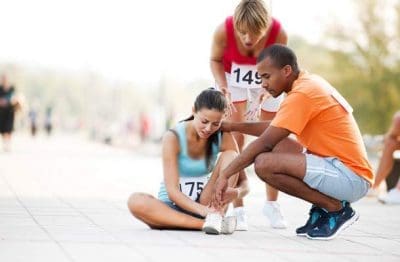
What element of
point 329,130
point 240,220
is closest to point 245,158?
point 329,130

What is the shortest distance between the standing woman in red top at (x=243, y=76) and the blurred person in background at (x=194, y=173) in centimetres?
58

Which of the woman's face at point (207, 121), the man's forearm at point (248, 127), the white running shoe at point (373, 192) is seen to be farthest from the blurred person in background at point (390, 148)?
the woman's face at point (207, 121)

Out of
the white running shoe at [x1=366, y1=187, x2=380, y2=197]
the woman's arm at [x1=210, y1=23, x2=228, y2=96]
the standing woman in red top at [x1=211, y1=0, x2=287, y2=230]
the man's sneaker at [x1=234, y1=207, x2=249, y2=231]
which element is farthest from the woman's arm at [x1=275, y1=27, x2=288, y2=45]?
the white running shoe at [x1=366, y1=187, x2=380, y2=197]

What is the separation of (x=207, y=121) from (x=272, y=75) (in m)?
0.52

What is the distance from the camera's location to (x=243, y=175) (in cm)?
805

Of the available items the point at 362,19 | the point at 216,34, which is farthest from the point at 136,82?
the point at 216,34

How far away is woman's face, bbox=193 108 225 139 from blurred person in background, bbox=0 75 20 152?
16596 millimetres

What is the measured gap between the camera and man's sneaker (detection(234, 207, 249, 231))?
24.9ft

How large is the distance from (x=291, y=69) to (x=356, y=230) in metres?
1.70

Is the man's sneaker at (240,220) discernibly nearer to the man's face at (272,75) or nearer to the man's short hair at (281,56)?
the man's face at (272,75)

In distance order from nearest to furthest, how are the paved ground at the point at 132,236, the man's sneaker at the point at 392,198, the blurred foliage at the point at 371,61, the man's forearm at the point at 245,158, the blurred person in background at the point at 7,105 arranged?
the paved ground at the point at 132,236 → the man's forearm at the point at 245,158 → the man's sneaker at the point at 392,198 → the blurred person in background at the point at 7,105 → the blurred foliage at the point at 371,61

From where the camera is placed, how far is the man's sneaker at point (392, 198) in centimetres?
1129

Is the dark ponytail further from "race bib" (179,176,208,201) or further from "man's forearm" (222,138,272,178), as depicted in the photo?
"race bib" (179,176,208,201)

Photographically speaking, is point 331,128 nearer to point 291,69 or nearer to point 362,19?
point 291,69
